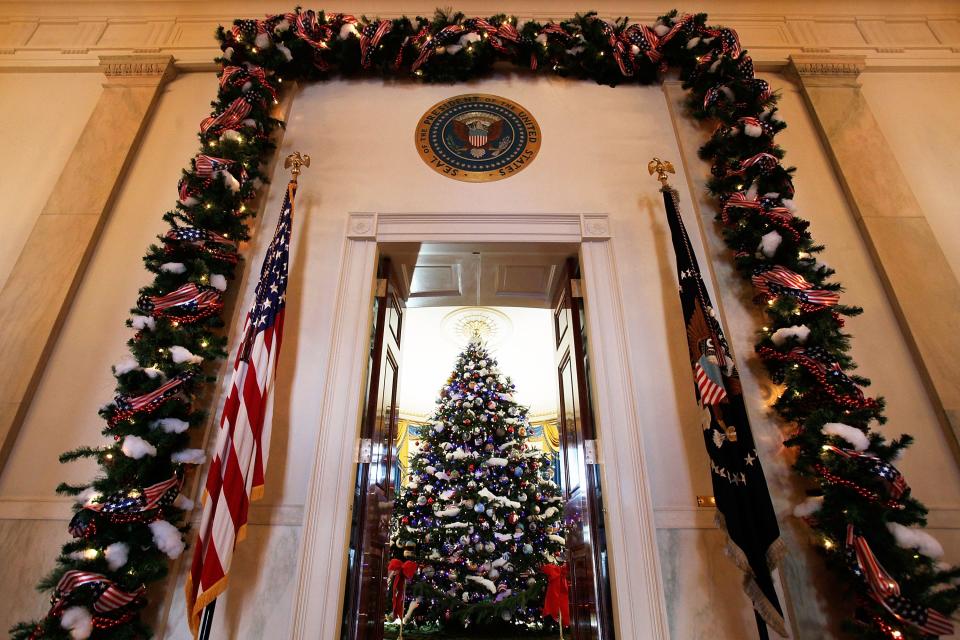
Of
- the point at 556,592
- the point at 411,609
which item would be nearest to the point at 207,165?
the point at 556,592

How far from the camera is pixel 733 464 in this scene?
99.5 inches

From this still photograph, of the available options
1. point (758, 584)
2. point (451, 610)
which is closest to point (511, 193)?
point (758, 584)

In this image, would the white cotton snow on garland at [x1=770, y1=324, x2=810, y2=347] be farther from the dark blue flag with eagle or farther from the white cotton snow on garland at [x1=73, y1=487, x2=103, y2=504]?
the white cotton snow on garland at [x1=73, y1=487, x2=103, y2=504]

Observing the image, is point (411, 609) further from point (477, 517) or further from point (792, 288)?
point (792, 288)

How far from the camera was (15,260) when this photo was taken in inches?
145

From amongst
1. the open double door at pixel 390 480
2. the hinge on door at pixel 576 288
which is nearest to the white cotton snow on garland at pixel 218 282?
the open double door at pixel 390 480

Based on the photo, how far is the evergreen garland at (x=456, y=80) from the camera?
7.48ft

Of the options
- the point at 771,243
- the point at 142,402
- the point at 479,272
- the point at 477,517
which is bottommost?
the point at 477,517

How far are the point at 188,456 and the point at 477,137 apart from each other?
10.2 ft

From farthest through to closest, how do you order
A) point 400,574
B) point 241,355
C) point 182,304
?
point 400,574, point 182,304, point 241,355

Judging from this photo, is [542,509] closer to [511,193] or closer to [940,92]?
[511,193]

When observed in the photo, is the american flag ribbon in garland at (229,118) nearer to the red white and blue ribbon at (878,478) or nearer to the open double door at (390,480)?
the open double door at (390,480)

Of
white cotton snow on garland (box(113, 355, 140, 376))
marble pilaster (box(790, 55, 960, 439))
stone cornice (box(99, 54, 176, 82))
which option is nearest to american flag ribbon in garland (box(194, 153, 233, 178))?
white cotton snow on garland (box(113, 355, 140, 376))

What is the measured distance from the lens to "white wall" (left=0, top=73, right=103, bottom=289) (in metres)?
3.84
